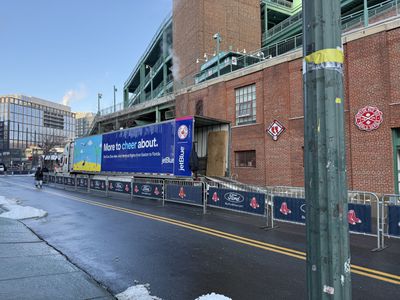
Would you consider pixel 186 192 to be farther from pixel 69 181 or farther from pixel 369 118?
pixel 69 181

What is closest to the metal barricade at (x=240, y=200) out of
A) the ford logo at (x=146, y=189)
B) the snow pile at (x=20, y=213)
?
the ford logo at (x=146, y=189)

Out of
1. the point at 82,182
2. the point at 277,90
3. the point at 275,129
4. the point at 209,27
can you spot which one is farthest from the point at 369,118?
the point at 209,27

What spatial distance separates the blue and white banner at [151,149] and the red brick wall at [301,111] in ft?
22.6

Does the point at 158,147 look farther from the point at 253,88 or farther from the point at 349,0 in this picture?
the point at 349,0

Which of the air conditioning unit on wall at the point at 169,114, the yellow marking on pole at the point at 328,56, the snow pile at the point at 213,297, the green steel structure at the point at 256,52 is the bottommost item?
the snow pile at the point at 213,297

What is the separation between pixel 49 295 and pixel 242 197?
7558 mm

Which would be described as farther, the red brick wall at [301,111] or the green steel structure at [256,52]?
the green steel structure at [256,52]

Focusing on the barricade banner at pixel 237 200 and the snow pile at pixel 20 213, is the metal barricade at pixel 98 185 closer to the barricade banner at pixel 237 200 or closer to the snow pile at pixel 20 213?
the snow pile at pixel 20 213

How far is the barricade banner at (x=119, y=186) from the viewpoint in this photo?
18.9 metres

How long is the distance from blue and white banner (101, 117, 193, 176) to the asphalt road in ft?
14.6

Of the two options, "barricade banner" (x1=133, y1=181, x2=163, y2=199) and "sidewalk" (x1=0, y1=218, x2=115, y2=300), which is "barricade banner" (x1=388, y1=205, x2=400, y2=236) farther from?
"barricade banner" (x1=133, y1=181, x2=163, y2=199)

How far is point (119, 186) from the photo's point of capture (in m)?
19.7

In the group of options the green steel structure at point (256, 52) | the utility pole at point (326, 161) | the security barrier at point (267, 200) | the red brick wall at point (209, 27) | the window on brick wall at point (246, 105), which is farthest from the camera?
the red brick wall at point (209, 27)

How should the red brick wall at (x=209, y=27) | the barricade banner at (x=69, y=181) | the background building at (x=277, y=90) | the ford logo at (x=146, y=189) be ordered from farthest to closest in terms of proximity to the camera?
the red brick wall at (x=209, y=27)
the barricade banner at (x=69, y=181)
the ford logo at (x=146, y=189)
the background building at (x=277, y=90)
